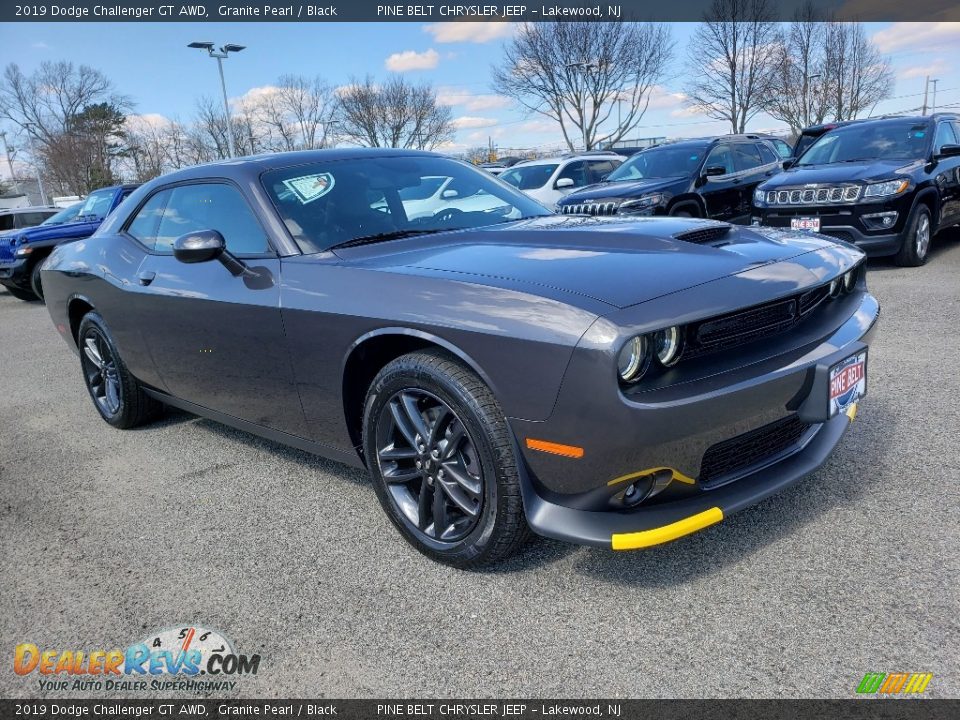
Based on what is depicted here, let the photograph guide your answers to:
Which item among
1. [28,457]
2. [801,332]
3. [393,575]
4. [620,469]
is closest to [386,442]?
[393,575]

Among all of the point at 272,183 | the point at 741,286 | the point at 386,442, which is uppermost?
the point at 272,183

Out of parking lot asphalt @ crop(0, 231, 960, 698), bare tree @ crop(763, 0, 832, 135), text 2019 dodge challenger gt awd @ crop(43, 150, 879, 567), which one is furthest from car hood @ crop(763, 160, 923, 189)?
bare tree @ crop(763, 0, 832, 135)

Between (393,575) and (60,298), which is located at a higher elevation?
(60,298)

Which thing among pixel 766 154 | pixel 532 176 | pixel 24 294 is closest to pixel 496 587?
pixel 766 154

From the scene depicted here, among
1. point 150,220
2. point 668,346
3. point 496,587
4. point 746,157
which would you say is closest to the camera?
point 668,346

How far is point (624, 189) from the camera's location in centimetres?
901

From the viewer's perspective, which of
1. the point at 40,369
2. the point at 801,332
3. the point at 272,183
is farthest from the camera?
the point at 40,369

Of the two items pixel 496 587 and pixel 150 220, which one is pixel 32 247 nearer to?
pixel 150 220

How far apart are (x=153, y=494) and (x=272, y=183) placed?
1.51 m

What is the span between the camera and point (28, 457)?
4.03 meters

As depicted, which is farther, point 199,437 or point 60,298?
point 60,298

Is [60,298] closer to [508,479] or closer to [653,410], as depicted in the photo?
[508,479]

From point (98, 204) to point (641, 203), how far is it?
8851 millimetres

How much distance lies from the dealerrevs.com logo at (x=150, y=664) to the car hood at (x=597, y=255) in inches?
51.3
